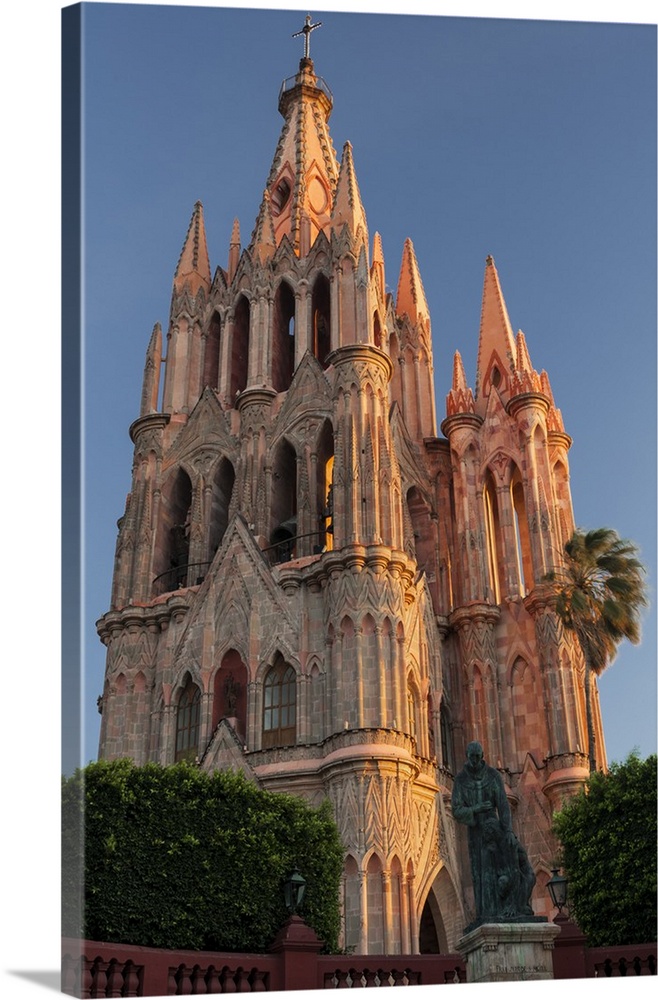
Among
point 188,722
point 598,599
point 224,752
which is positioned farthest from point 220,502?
point 598,599

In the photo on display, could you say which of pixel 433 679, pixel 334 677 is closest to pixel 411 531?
pixel 433 679

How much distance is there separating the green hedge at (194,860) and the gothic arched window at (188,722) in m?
9.22

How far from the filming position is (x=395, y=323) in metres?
41.6

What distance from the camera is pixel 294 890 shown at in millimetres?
19547

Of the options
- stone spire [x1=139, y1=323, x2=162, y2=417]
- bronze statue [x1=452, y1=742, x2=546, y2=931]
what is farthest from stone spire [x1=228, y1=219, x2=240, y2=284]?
bronze statue [x1=452, y1=742, x2=546, y2=931]

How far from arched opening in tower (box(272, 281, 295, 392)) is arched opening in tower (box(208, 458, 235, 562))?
307 cm

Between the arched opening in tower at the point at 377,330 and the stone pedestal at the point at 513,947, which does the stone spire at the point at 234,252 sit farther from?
the stone pedestal at the point at 513,947

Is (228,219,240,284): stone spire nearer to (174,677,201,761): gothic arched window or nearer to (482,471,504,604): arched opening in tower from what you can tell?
(482,471,504,604): arched opening in tower

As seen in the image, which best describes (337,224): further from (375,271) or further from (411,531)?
(411,531)

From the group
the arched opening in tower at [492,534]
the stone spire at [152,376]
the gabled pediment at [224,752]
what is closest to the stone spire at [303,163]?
the stone spire at [152,376]

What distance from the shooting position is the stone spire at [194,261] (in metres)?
41.5

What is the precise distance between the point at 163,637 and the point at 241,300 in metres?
12.9

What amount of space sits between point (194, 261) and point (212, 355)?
4083 millimetres

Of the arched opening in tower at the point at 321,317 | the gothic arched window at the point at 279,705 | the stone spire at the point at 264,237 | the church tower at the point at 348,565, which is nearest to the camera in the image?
the church tower at the point at 348,565
